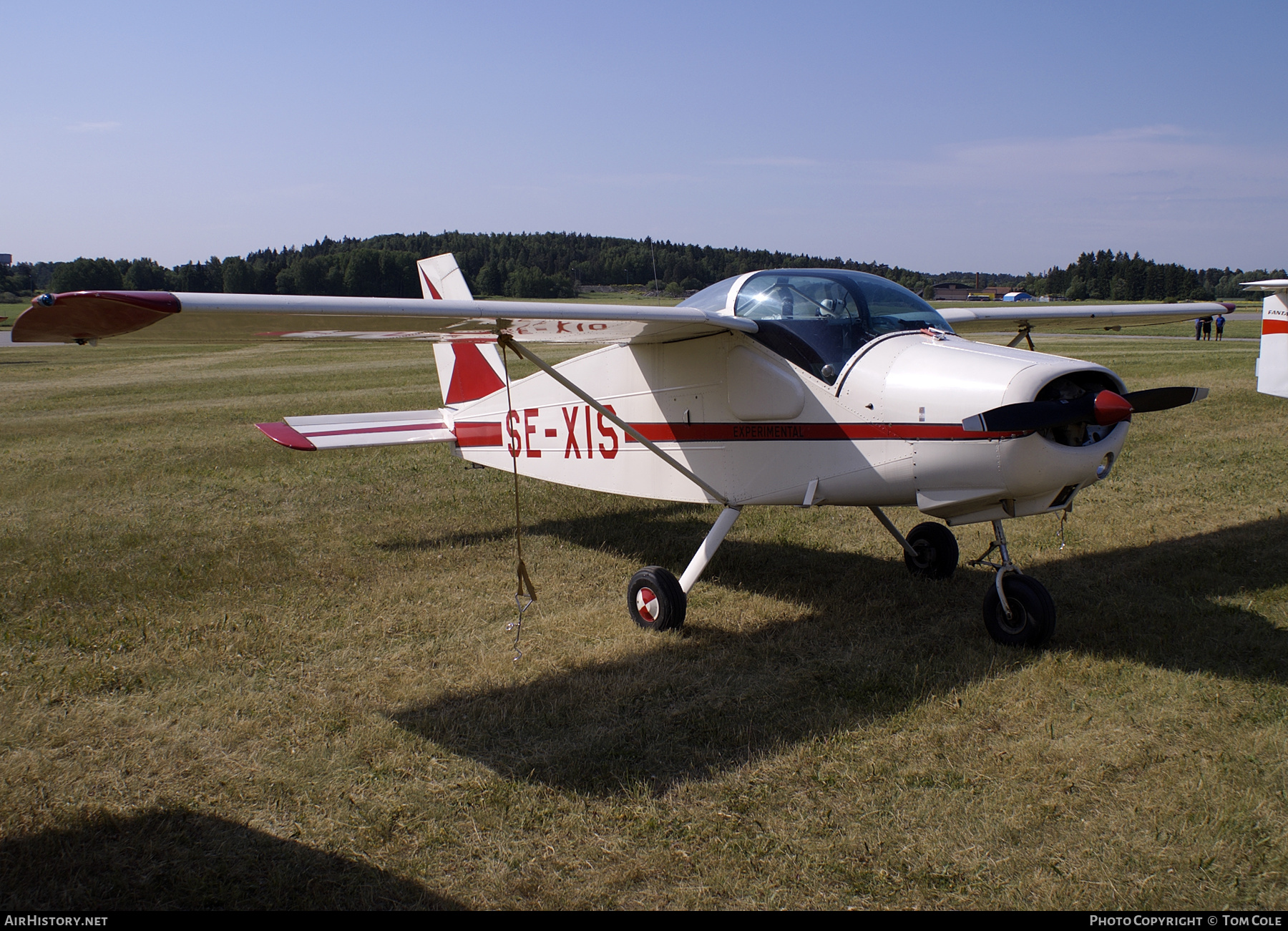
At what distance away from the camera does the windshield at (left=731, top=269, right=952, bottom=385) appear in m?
5.16

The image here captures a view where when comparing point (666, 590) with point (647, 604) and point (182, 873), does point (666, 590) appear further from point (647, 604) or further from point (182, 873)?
point (182, 873)

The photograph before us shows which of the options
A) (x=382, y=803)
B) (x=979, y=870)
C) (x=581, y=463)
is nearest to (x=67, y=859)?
(x=382, y=803)

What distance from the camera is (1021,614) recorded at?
506 cm

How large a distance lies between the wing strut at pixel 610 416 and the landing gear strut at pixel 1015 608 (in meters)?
1.78

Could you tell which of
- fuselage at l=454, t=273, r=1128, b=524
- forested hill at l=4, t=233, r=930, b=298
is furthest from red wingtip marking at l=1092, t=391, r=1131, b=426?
forested hill at l=4, t=233, r=930, b=298

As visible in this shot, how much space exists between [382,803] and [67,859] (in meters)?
1.16

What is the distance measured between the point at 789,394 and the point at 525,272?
3485 centimetres

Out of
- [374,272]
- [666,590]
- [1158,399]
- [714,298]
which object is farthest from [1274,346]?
[374,272]

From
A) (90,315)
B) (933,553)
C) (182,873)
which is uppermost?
(90,315)

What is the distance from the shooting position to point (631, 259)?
18.2 meters

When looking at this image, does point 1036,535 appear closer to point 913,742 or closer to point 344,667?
point 913,742

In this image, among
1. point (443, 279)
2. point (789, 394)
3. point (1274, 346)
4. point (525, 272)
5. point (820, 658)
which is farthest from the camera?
point (525, 272)

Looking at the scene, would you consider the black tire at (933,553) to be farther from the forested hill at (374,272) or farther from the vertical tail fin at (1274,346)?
the forested hill at (374,272)

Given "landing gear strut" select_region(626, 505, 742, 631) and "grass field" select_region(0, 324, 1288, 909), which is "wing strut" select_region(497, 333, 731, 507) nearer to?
"landing gear strut" select_region(626, 505, 742, 631)
